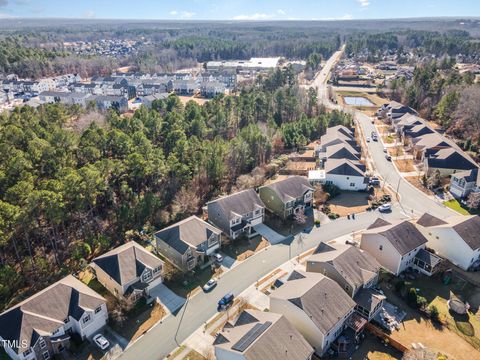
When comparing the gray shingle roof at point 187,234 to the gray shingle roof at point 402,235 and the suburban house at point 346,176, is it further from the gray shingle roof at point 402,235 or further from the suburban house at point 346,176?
the suburban house at point 346,176

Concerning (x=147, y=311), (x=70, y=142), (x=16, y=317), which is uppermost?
(x=70, y=142)

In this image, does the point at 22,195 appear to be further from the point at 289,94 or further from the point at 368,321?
the point at 289,94

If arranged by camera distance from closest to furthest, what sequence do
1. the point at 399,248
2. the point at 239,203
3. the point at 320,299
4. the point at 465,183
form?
the point at 320,299 < the point at 399,248 < the point at 239,203 < the point at 465,183

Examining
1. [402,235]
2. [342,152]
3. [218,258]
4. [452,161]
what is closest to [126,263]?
[218,258]

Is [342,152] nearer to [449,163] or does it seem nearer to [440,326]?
[449,163]

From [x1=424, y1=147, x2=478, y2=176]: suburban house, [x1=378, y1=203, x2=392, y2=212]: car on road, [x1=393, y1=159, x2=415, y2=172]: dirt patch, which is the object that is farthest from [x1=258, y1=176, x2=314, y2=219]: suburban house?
[x1=424, y1=147, x2=478, y2=176]: suburban house

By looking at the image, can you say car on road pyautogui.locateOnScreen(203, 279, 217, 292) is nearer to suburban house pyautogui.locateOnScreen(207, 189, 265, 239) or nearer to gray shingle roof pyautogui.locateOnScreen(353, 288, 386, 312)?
suburban house pyautogui.locateOnScreen(207, 189, 265, 239)

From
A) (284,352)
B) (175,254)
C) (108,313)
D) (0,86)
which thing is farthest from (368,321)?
Result: (0,86)
